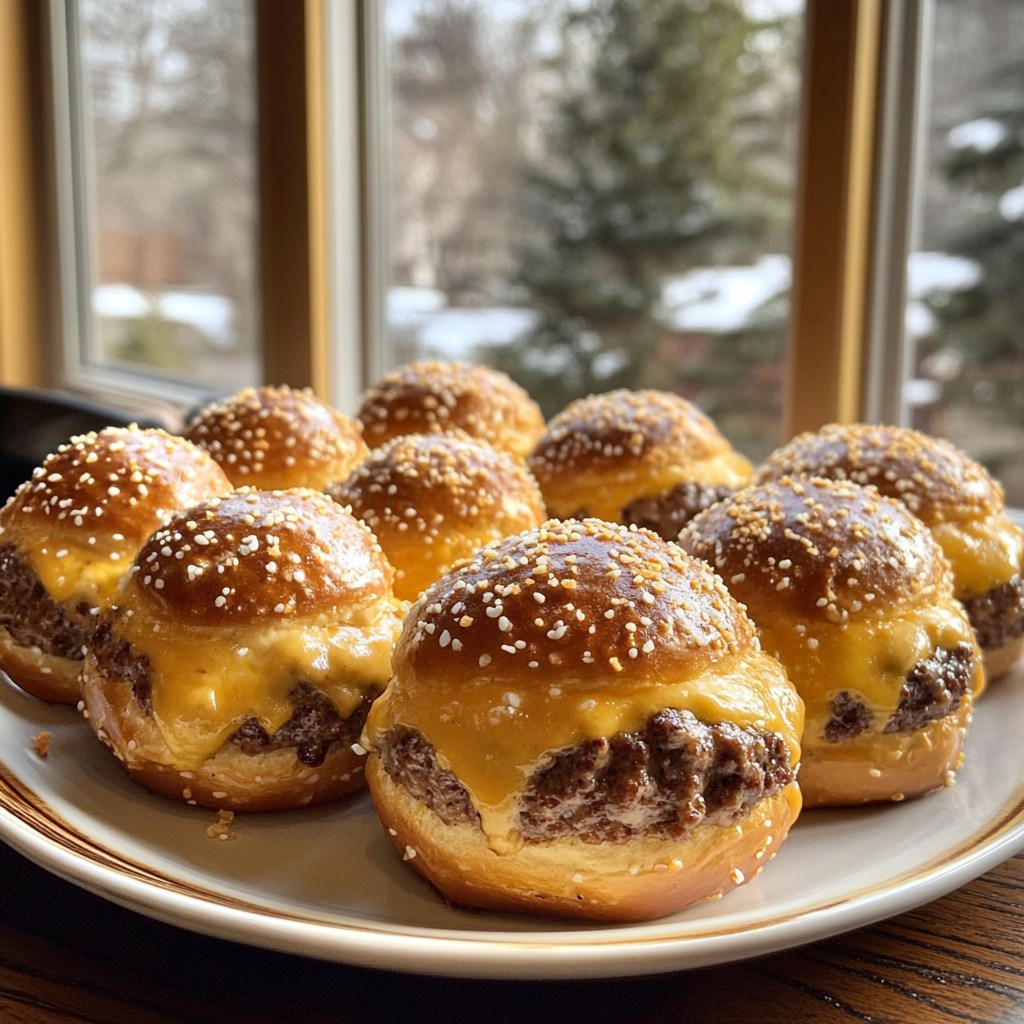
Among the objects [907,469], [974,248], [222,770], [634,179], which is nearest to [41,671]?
[222,770]

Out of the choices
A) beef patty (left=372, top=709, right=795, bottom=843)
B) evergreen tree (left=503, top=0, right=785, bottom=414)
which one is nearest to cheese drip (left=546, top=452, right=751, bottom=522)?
beef patty (left=372, top=709, right=795, bottom=843)

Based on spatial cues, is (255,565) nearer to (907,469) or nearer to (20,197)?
(907,469)

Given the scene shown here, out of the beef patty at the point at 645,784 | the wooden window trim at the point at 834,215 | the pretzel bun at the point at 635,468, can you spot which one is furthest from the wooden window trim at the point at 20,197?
the beef patty at the point at 645,784

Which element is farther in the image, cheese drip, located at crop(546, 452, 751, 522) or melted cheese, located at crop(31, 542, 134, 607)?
cheese drip, located at crop(546, 452, 751, 522)

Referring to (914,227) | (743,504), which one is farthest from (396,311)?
(743,504)

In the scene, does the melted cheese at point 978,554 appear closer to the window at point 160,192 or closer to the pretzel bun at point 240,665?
the pretzel bun at point 240,665

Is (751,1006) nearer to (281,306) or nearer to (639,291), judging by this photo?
(639,291)

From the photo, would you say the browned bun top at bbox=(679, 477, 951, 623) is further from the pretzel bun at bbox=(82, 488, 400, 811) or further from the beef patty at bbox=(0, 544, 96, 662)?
the beef patty at bbox=(0, 544, 96, 662)
